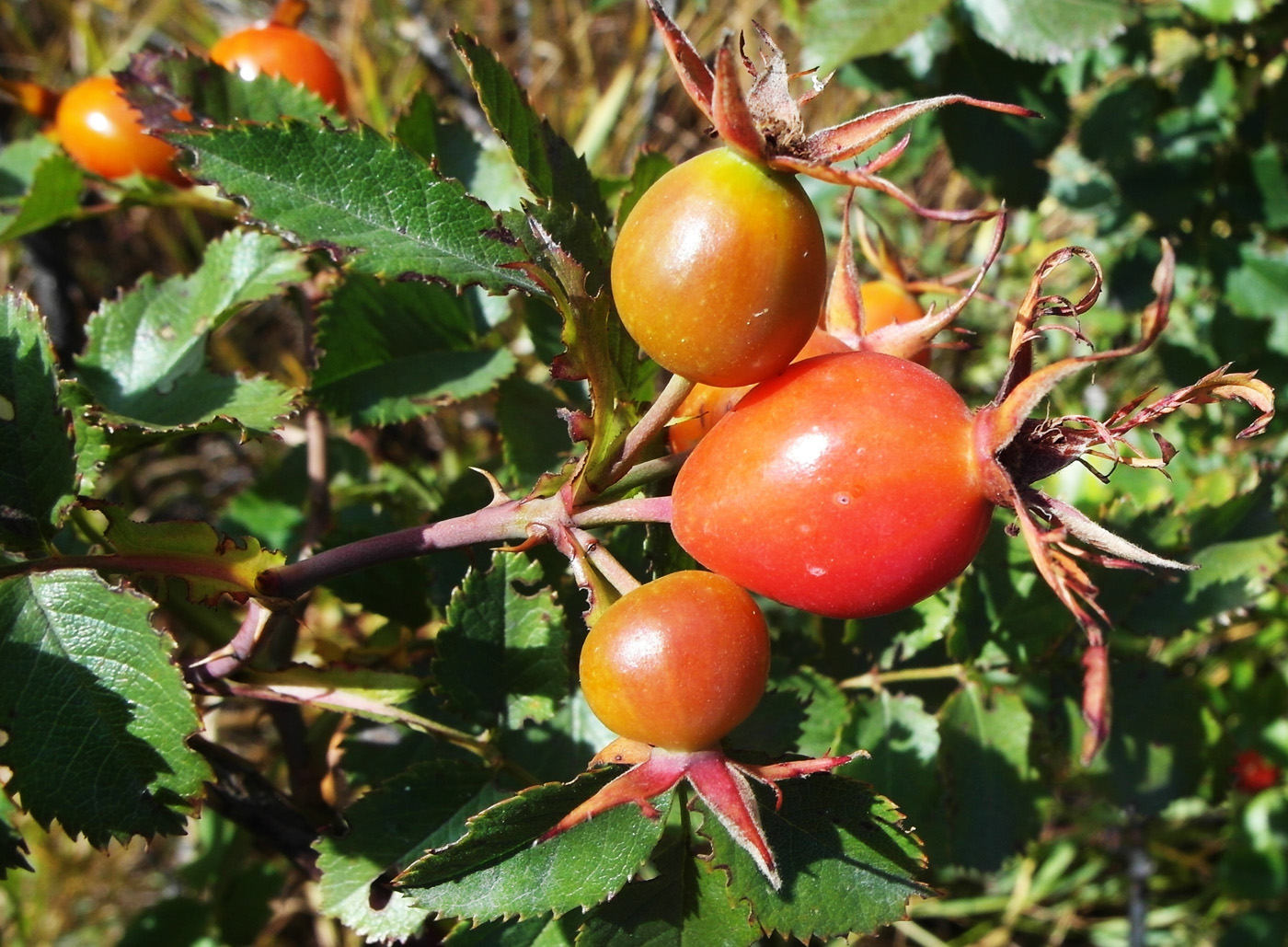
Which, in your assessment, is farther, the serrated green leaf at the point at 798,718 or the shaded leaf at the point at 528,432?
the shaded leaf at the point at 528,432

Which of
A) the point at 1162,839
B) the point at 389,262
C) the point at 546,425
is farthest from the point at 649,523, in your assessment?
the point at 1162,839

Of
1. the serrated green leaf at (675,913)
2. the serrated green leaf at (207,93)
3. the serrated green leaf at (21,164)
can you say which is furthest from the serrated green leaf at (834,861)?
the serrated green leaf at (21,164)

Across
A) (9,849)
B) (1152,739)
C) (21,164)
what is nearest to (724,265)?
(9,849)

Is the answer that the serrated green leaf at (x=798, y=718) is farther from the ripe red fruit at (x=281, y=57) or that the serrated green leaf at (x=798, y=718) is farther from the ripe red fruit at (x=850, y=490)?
the ripe red fruit at (x=281, y=57)

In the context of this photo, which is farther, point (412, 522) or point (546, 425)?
point (412, 522)

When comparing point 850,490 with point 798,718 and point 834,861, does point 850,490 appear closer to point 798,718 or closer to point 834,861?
point 834,861

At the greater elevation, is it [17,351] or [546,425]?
[17,351]

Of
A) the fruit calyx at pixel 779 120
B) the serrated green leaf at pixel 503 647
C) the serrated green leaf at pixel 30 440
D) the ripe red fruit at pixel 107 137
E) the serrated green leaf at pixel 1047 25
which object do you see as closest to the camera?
the fruit calyx at pixel 779 120

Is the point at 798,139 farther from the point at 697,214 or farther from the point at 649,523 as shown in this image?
the point at 649,523
